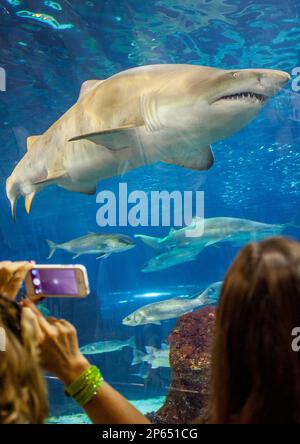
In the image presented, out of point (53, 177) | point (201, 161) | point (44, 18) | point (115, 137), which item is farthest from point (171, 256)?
point (115, 137)

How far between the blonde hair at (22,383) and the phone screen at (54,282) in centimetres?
30

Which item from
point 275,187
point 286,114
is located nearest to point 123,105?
point 286,114

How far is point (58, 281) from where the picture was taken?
5.22 feet

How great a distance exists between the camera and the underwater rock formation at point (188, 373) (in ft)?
12.9

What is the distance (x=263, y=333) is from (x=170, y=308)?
6527mm

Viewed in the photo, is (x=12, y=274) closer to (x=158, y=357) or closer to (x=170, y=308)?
(x=158, y=357)

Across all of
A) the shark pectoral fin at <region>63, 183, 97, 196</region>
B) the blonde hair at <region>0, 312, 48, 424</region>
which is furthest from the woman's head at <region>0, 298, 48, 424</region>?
the shark pectoral fin at <region>63, 183, 97, 196</region>

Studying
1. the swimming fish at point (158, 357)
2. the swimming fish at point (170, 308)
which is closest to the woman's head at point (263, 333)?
the swimming fish at point (158, 357)

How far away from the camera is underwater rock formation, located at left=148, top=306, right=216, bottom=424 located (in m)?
3.93

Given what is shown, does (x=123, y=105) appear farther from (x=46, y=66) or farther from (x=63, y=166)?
(x=46, y=66)

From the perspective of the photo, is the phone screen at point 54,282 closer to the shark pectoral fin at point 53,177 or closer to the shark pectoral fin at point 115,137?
the shark pectoral fin at point 115,137

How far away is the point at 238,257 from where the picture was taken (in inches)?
49.6

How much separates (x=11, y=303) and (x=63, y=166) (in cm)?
295

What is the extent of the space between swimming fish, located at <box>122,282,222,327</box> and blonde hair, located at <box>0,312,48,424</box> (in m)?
6.21
